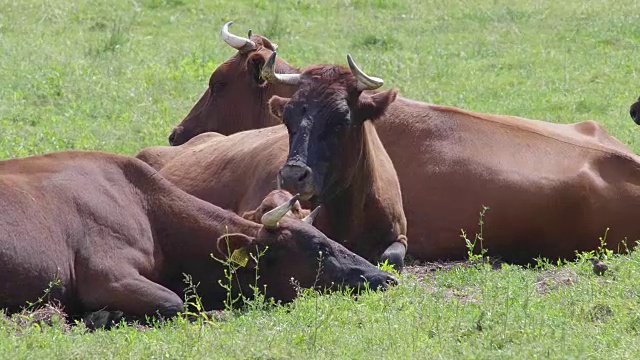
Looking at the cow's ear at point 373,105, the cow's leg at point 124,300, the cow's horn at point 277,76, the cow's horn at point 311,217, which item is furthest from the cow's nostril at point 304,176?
the cow's leg at point 124,300

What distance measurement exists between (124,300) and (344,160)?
2382mm

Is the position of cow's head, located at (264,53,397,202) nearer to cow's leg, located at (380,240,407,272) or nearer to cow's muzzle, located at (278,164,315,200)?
cow's muzzle, located at (278,164,315,200)

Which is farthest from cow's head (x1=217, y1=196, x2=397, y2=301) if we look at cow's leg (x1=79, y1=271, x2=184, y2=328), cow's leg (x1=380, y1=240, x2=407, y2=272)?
cow's leg (x1=380, y1=240, x2=407, y2=272)

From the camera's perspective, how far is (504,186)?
38.4ft

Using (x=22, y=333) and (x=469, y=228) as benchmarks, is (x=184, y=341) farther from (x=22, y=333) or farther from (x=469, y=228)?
(x=469, y=228)

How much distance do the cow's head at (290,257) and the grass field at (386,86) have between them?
44 centimetres

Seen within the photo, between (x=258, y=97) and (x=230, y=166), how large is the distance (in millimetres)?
2200

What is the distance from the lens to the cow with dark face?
10.2 meters

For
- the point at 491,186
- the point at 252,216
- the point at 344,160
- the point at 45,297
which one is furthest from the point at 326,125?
the point at 45,297

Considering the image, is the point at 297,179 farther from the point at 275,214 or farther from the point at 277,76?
the point at 277,76

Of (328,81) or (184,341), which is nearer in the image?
(184,341)

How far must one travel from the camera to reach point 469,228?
11625mm

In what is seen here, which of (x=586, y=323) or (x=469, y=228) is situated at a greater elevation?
(x=586, y=323)

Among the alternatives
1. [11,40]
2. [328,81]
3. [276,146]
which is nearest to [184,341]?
[328,81]
